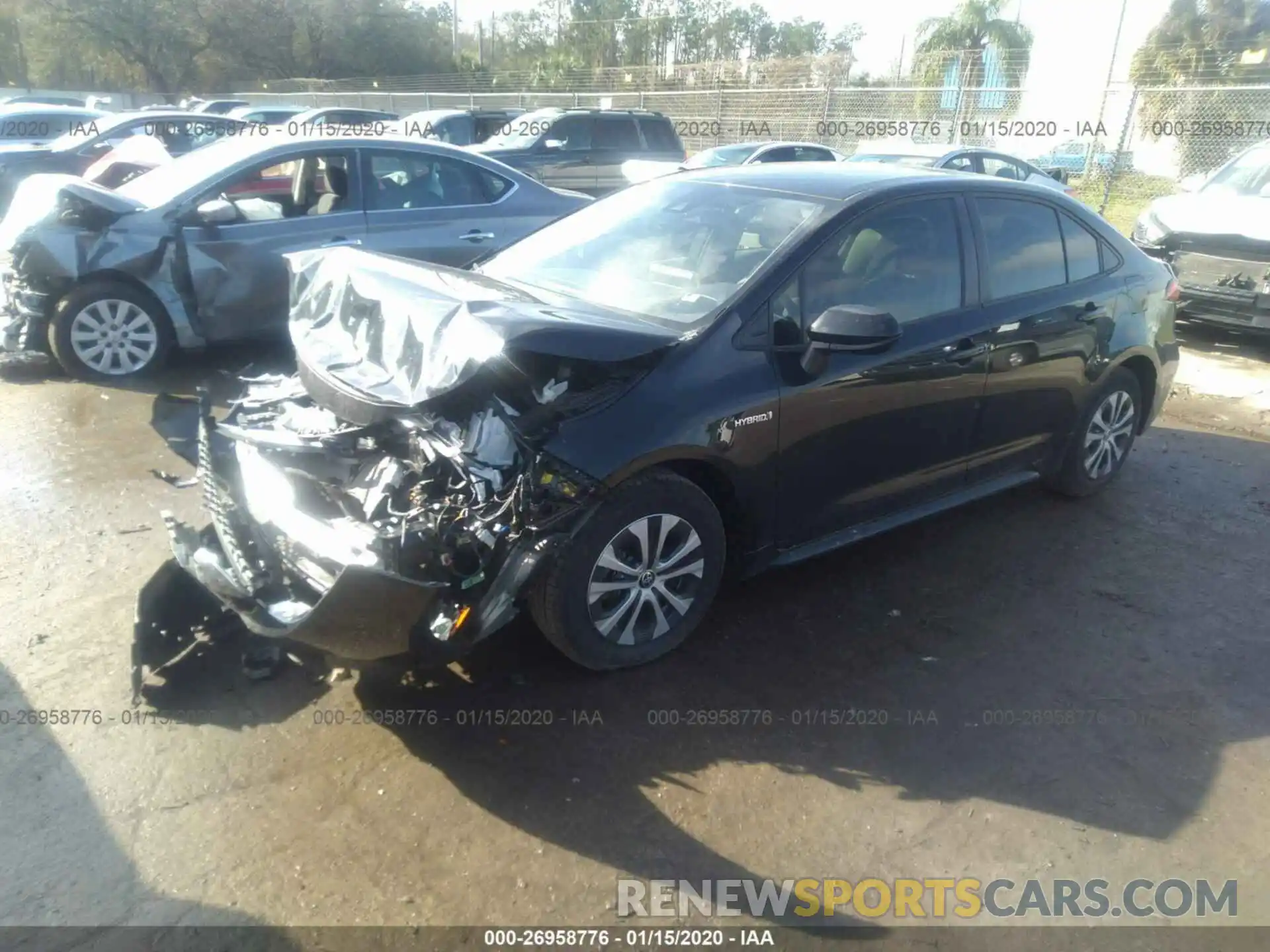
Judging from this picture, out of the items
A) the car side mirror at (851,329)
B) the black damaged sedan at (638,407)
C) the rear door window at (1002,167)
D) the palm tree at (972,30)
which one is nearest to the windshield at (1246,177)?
the rear door window at (1002,167)

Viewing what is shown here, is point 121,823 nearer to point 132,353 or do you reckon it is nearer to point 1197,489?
point 132,353

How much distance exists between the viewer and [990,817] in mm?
2984

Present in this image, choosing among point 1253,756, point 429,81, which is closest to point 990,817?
point 1253,756

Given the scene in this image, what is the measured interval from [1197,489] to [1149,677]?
93.3 inches

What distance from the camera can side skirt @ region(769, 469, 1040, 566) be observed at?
3930 mm

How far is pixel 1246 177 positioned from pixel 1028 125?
9.47m

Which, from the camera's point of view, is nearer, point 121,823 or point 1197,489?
point 121,823

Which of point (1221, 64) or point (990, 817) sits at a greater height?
point (1221, 64)

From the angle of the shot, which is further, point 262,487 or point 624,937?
point 262,487

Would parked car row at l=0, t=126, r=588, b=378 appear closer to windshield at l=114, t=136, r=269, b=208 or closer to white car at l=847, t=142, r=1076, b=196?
windshield at l=114, t=136, r=269, b=208

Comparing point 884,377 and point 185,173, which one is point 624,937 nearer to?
point 884,377

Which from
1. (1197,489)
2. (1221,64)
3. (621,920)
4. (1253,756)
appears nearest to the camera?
(621,920)

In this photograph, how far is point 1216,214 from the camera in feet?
30.0

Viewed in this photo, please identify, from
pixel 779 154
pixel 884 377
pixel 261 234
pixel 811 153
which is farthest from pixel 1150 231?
pixel 261 234
